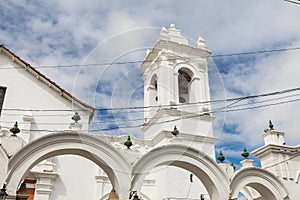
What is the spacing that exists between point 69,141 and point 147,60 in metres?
12.9

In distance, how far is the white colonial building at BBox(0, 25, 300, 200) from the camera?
7875 millimetres

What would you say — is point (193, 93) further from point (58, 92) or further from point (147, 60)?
point (58, 92)

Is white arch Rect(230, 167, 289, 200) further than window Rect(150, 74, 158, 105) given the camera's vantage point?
No

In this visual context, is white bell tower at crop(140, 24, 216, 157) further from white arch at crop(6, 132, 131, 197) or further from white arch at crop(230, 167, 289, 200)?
white arch at crop(6, 132, 131, 197)

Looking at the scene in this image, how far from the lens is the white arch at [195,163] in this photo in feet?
27.6

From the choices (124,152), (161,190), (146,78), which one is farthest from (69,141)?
(146,78)

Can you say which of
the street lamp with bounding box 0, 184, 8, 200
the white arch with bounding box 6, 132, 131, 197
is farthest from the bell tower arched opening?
the street lamp with bounding box 0, 184, 8, 200

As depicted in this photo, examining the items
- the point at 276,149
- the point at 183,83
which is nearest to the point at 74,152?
the point at 276,149

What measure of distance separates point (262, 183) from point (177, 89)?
9.93m

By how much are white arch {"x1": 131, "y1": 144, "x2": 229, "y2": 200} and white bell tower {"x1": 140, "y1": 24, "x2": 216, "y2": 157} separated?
7433 mm

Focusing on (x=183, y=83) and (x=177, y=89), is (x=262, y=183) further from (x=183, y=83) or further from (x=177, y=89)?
(x=183, y=83)

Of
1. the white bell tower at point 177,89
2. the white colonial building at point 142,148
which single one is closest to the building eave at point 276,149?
the white colonial building at point 142,148

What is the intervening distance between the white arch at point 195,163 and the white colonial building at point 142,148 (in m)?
0.03

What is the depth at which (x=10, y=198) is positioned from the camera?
7051 millimetres
